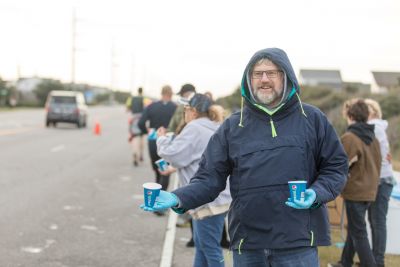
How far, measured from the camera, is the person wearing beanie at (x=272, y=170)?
2.92 meters

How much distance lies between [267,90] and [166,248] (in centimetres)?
386

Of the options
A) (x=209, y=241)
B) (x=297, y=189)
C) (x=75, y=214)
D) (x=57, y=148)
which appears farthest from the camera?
(x=57, y=148)

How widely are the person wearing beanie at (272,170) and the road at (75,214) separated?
3.07 m

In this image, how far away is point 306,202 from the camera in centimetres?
278

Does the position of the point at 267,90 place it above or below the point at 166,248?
above

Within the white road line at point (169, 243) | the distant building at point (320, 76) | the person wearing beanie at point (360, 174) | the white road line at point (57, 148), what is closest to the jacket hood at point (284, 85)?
the person wearing beanie at point (360, 174)

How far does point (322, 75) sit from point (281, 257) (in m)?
72.1

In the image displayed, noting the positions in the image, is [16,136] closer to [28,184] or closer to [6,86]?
[28,184]

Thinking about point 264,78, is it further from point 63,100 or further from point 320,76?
point 320,76

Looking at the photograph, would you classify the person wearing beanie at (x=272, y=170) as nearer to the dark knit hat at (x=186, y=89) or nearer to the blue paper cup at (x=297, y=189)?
the blue paper cup at (x=297, y=189)

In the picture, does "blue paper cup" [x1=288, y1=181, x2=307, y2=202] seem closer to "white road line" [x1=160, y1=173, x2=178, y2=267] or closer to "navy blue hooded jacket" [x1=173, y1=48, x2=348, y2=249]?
"navy blue hooded jacket" [x1=173, y1=48, x2=348, y2=249]

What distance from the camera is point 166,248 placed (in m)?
6.54

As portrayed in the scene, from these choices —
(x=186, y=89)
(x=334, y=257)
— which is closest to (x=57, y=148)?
(x=186, y=89)

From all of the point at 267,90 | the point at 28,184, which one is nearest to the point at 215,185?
the point at 267,90
